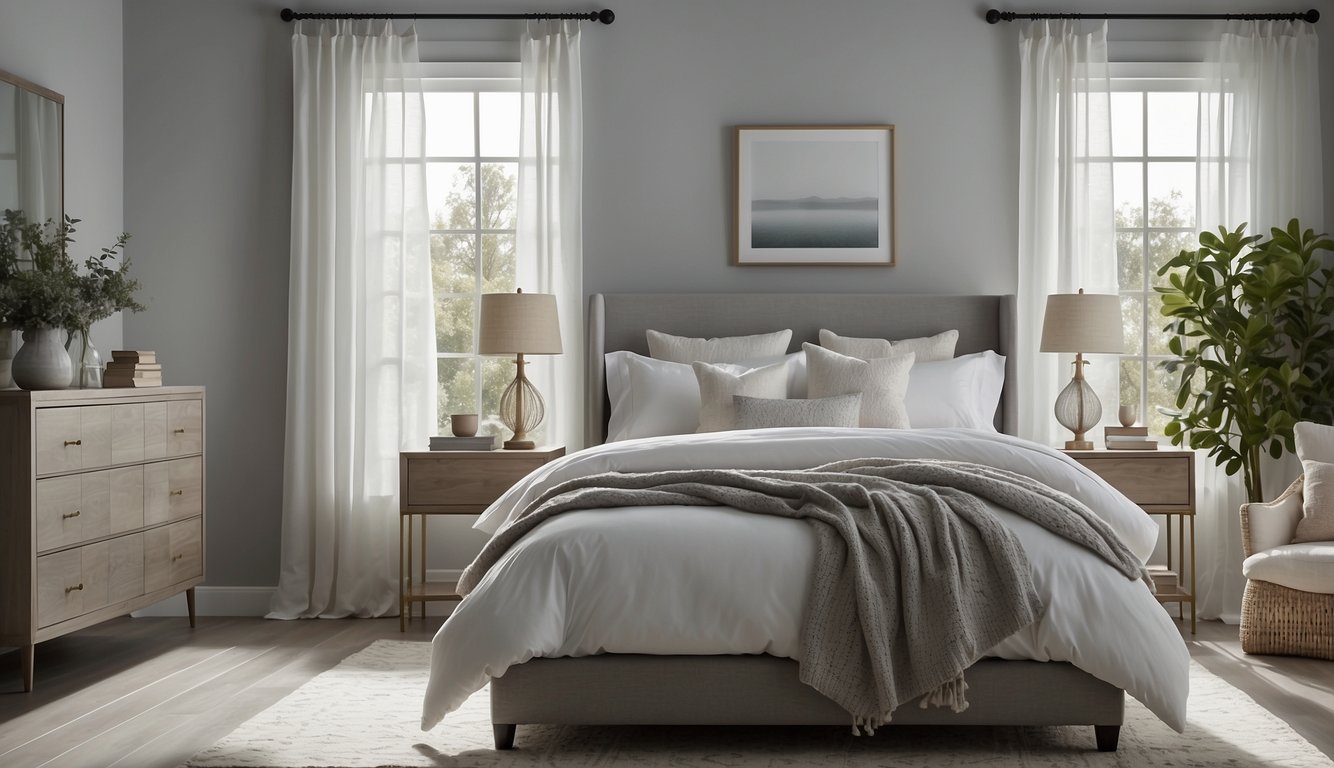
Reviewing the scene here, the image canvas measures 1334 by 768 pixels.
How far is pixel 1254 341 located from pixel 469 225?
336cm

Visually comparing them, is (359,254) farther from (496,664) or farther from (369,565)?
(496,664)

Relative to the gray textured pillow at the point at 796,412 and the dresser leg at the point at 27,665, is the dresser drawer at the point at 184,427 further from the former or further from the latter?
the gray textured pillow at the point at 796,412

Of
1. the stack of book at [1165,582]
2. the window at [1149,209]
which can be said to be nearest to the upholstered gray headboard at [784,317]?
the window at [1149,209]

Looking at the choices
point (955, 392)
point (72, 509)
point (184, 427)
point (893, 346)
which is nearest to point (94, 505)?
point (72, 509)

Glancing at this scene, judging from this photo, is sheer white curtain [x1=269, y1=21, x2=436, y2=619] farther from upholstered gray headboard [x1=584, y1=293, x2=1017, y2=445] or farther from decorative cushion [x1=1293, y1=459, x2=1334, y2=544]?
decorative cushion [x1=1293, y1=459, x2=1334, y2=544]

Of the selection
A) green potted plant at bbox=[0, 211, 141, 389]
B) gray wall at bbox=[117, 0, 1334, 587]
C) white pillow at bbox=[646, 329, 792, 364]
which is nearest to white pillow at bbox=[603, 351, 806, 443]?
white pillow at bbox=[646, 329, 792, 364]

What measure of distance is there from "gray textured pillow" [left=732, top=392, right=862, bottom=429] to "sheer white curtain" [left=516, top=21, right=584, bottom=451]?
3.57 ft

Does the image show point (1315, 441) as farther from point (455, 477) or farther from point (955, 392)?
point (455, 477)

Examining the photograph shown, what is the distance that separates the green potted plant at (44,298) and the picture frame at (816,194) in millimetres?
2538

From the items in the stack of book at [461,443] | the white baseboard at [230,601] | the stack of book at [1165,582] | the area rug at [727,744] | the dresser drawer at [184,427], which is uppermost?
the dresser drawer at [184,427]

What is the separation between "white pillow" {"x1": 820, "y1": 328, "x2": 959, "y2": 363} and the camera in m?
4.59

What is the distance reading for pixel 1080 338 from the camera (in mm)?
4457

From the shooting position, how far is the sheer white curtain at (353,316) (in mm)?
4867

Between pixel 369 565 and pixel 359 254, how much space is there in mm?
1360
